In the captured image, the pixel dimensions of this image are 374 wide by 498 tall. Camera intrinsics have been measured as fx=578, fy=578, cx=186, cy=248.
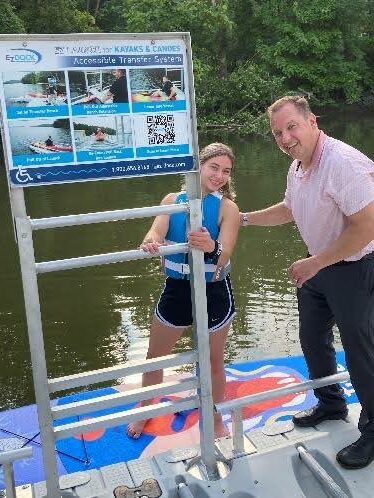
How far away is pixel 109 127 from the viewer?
2.32 metres

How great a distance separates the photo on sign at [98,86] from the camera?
2.24m

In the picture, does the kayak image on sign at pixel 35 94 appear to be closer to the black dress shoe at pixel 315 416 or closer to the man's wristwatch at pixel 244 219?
the man's wristwatch at pixel 244 219

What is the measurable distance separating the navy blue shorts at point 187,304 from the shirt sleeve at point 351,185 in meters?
0.87

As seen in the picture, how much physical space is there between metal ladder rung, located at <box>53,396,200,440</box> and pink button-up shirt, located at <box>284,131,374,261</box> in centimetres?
100

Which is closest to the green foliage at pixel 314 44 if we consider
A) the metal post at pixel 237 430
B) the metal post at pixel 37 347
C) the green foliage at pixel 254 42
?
the green foliage at pixel 254 42

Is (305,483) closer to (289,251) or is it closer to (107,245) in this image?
(289,251)

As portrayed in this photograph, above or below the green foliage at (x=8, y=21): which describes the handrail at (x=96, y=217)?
below

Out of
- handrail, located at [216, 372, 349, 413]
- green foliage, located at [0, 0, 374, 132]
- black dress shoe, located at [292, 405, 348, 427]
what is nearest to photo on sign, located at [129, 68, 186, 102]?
handrail, located at [216, 372, 349, 413]

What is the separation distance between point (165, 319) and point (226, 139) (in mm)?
20276

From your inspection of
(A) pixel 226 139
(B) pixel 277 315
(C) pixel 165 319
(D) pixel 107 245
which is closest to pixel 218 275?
(C) pixel 165 319

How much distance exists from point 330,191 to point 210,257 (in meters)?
0.71

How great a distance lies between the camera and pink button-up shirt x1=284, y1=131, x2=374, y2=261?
2586 millimetres

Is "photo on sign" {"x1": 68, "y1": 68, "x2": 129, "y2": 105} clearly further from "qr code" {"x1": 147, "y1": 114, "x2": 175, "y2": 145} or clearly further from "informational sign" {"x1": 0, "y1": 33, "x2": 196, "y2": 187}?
"qr code" {"x1": 147, "y1": 114, "x2": 175, "y2": 145}

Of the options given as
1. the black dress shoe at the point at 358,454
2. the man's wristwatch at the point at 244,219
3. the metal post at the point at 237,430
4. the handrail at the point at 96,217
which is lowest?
the black dress shoe at the point at 358,454
